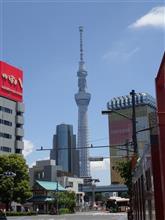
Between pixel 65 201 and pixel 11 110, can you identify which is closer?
pixel 65 201

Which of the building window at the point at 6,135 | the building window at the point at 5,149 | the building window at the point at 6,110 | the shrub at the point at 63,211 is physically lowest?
the shrub at the point at 63,211

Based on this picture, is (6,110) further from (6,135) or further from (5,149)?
(5,149)

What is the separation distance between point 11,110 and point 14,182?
29853 millimetres

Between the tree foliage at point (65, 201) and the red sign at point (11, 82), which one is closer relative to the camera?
the tree foliage at point (65, 201)

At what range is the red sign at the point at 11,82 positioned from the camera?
104 m

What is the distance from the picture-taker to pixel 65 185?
132 metres

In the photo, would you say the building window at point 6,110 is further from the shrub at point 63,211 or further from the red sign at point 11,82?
the shrub at point 63,211

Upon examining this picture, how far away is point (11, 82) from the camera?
106688 mm

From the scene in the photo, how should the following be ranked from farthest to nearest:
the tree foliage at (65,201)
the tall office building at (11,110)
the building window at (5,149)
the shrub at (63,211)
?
the tall office building at (11,110) → the building window at (5,149) → the tree foliage at (65,201) → the shrub at (63,211)

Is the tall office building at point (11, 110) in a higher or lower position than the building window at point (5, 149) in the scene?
higher

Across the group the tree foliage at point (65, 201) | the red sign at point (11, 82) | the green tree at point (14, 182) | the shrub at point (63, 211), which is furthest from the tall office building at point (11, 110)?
the green tree at point (14, 182)

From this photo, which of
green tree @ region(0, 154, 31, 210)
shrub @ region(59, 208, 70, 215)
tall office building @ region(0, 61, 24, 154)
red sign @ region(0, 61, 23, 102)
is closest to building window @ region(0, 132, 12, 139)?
tall office building @ region(0, 61, 24, 154)

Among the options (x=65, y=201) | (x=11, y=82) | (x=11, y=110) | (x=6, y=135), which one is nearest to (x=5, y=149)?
(x=6, y=135)

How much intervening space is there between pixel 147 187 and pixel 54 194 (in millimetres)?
95562
